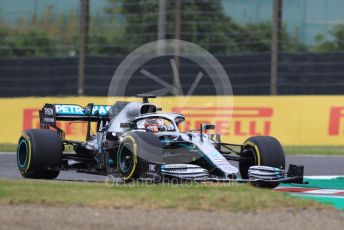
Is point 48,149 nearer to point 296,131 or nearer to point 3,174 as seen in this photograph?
point 3,174

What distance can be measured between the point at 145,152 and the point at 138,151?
0.32 ft

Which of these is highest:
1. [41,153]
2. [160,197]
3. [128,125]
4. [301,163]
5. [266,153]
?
[128,125]

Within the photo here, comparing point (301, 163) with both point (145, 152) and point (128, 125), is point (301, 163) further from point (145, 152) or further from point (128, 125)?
point (145, 152)

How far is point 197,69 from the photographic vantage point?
22.4 meters

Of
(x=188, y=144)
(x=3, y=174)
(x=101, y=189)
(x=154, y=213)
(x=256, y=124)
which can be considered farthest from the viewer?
(x=256, y=124)

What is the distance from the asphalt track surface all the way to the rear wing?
978mm

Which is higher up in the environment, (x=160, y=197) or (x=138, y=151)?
(x=138, y=151)

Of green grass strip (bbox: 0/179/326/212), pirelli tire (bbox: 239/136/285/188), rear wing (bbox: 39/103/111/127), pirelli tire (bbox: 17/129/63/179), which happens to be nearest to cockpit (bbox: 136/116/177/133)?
pirelli tire (bbox: 239/136/285/188)

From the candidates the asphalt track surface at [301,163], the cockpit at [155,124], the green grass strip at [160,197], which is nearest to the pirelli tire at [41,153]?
the asphalt track surface at [301,163]

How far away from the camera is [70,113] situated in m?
13.7

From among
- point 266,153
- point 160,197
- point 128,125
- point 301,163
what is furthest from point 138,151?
point 301,163

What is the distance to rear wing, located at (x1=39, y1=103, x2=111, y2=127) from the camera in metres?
13.6

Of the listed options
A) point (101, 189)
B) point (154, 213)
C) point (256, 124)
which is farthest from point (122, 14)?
point (154, 213)

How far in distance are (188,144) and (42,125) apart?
3105 mm
